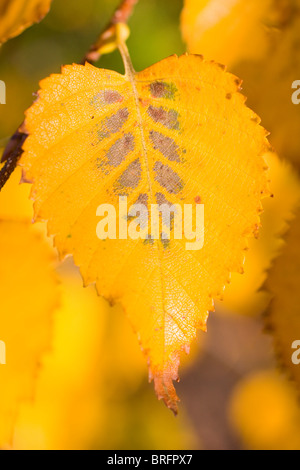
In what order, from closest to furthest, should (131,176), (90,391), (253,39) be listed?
(131,176)
(253,39)
(90,391)

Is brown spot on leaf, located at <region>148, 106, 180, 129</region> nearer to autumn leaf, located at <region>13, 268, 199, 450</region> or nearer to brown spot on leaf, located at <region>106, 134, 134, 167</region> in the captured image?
brown spot on leaf, located at <region>106, 134, 134, 167</region>

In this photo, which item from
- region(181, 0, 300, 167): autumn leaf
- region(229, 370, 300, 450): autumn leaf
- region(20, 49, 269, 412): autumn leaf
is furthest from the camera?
region(229, 370, 300, 450): autumn leaf

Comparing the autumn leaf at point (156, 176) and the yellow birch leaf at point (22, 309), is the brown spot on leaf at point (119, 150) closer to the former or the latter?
the autumn leaf at point (156, 176)

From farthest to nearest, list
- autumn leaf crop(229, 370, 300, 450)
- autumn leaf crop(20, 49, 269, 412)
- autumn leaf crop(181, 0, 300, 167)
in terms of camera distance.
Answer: autumn leaf crop(229, 370, 300, 450) < autumn leaf crop(181, 0, 300, 167) < autumn leaf crop(20, 49, 269, 412)

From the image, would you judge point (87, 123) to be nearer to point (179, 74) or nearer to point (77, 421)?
point (179, 74)

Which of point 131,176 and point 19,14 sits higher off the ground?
point 19,14

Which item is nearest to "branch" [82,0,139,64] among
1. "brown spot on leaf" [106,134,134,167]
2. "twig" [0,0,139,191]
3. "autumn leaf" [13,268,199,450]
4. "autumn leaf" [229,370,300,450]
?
"twig" [0,0,139,191]

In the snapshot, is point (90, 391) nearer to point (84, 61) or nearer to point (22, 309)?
point (22, 309)

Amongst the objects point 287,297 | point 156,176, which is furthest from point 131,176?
point 287,297

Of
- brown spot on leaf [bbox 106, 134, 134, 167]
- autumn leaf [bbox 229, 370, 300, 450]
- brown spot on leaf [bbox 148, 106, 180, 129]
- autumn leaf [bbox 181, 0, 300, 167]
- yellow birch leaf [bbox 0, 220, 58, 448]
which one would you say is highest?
autumn leaf [bbox 181, 0, 300, 167]
